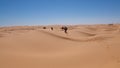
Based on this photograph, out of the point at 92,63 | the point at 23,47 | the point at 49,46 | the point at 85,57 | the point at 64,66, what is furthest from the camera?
the point at 49,46

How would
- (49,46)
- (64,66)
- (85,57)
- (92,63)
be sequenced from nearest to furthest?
(64,66)
(92,63)
(85,57)
(49,46)

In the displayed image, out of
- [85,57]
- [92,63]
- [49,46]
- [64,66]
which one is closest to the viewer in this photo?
[64,66]

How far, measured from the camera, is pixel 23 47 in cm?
950

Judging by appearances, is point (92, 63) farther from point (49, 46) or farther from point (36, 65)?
point (49, 46)

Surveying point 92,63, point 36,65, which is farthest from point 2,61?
point 92,63

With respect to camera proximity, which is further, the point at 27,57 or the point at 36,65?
the point at 27,57

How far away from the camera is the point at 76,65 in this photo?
6820 mm

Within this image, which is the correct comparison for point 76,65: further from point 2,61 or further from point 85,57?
point 2,61

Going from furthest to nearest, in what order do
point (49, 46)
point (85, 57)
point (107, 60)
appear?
point (49, 46) < point (85, 57) < point (107, 60)

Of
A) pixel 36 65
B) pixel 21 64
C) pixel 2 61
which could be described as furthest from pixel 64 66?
pixel 2 61

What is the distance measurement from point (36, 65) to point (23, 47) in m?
3.10

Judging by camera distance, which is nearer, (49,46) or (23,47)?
(23,47)

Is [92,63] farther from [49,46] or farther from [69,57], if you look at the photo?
[49,46]

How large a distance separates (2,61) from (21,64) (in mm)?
735
